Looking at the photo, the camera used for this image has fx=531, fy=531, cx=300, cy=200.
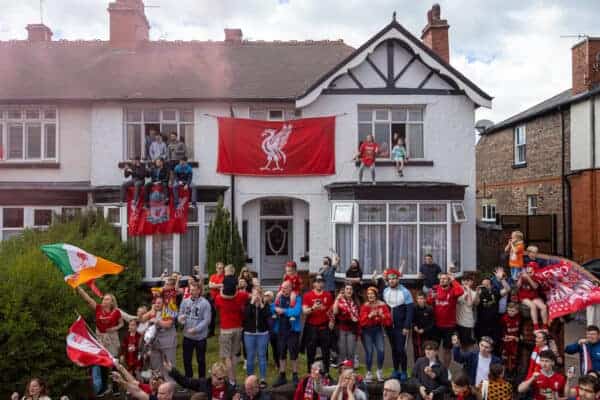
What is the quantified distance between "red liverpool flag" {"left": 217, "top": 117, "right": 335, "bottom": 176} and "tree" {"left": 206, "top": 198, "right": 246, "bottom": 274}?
1.75 meters

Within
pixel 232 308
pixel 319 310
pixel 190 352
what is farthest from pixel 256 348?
pixel 319 310

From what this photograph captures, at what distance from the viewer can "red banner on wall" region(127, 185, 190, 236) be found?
15.5m

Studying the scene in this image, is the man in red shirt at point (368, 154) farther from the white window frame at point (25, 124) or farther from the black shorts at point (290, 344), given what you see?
the white window frame at point (25, 124)

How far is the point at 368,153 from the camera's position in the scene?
1609cm

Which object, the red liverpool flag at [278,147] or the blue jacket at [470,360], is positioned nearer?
the blue jacket at [470,360]

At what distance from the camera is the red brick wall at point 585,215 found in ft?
63.0

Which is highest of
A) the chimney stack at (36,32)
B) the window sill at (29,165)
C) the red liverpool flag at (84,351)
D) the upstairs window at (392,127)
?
the chimney stack at (36,32)

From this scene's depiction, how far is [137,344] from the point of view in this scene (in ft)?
30.2

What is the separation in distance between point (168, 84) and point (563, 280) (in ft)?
43.0

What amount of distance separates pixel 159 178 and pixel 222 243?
8.52ft

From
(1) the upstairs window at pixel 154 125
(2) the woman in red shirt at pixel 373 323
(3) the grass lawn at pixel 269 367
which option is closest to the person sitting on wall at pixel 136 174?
(1) the upstairs window at pixel 154 125

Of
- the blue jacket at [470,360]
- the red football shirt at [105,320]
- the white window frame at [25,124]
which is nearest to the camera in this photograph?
the blue jacket at [470,360]

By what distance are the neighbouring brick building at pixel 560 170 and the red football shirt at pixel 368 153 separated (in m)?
6.51

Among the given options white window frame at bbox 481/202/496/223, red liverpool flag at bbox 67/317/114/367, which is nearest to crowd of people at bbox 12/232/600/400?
red liverpool flag at bbox 67/317/114/367
